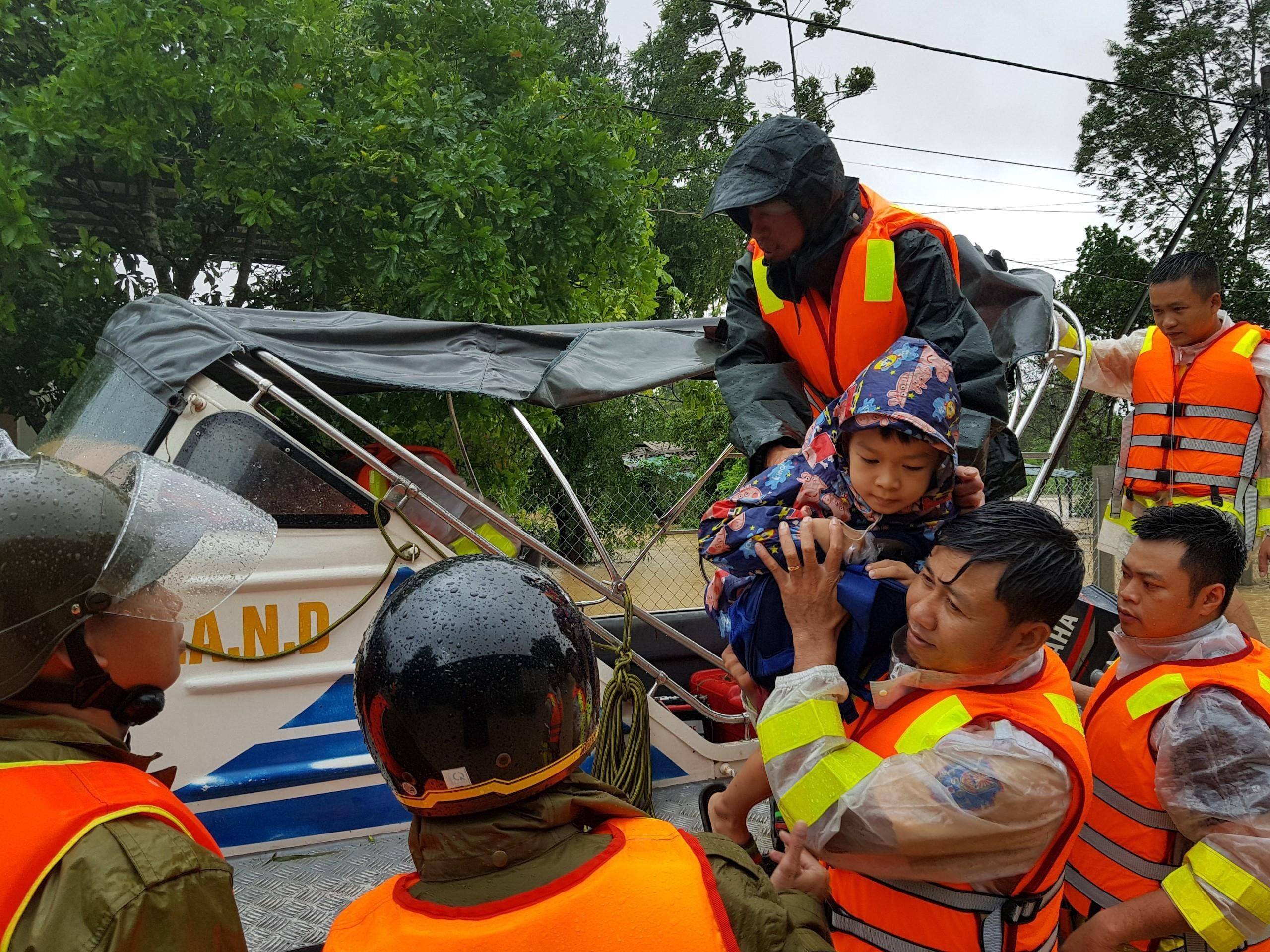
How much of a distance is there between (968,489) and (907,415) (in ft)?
0.95

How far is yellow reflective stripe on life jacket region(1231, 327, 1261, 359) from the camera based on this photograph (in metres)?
4.08

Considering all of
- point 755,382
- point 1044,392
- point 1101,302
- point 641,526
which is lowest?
point 641,526

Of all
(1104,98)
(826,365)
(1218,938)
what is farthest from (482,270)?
(1104,98)

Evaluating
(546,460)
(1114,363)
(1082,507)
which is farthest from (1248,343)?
(1082,507)

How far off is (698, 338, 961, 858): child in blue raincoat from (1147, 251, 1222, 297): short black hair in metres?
2.94

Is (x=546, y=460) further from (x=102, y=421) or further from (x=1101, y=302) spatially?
(x=1101, y=302)

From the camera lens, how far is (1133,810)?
1.88m

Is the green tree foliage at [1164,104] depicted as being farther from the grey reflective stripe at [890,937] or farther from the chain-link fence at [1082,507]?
the grey reflective stripe at [890,937]

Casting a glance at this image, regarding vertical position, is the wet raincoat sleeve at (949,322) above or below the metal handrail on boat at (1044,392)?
above

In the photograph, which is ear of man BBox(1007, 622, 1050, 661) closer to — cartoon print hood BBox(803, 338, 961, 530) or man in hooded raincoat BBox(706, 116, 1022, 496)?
cartoon print hood BBox(803, 338, 961, 530)

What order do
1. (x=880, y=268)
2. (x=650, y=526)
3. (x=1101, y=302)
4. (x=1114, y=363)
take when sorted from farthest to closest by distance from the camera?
(x=1101, y=302) → (x=650, y=526) → (x=1114, y=363) → (x=880, y=268)

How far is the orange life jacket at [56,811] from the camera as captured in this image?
101 cm

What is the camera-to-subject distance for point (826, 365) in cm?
268

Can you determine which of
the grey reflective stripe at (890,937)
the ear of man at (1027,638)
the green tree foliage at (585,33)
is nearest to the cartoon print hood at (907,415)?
the ear of man at (1027,638)
